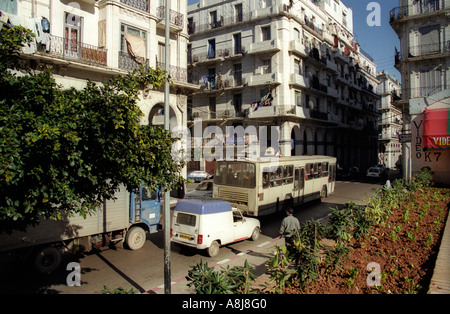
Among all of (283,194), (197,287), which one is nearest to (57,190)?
(197,287)

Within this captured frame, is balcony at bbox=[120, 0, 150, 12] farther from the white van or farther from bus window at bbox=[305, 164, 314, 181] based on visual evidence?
the white van

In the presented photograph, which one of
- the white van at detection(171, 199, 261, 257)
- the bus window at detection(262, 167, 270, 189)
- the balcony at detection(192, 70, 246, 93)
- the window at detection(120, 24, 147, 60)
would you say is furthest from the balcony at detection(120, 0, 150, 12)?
the balcony at detection(192, 70, 246, 93)

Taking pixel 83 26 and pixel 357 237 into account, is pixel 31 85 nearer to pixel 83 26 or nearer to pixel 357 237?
pixel 357 237

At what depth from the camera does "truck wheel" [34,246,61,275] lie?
888 cm

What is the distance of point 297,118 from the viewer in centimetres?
3669

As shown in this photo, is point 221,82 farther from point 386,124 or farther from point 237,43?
point 386,124

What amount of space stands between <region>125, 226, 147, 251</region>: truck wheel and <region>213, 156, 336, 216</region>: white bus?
199 inches

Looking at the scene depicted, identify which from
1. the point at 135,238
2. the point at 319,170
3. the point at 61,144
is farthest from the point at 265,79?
the point at 61,144

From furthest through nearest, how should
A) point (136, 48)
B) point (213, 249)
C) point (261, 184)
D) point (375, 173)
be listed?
point (375, 173) < point (136, 48) < point (261, 184) < point (213, 249)

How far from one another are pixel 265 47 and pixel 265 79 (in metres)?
3.62

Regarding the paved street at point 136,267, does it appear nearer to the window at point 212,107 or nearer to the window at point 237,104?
the window at point 237,104

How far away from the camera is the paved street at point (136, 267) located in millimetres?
8273

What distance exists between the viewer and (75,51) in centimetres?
1800
